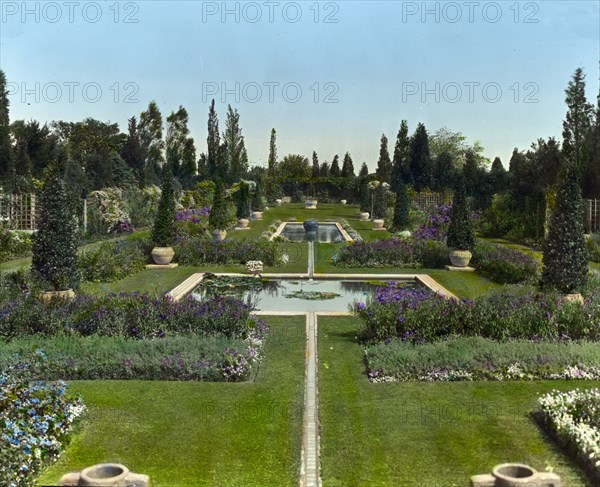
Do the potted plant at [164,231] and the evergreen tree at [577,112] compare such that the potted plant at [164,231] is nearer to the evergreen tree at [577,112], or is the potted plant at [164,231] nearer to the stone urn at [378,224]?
the stone urn at [378,224]

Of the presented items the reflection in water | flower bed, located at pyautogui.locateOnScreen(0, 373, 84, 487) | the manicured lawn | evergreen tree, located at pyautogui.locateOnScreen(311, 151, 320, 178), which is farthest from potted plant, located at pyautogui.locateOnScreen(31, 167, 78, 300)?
evergreen tree, located at pyautogui.locateOnScreen(311, 151, 320, 178)

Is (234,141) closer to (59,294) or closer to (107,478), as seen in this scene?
(59,294)

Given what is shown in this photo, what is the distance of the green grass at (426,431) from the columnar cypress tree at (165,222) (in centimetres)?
1076

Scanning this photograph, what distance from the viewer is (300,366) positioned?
806cm

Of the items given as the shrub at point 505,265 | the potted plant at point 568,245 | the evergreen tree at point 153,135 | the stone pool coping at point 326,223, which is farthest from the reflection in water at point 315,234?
the evergreen tree at point 153,135

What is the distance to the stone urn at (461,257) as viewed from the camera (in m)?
17.4

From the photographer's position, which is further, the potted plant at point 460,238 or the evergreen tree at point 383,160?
the evergreen tree at point 383,160

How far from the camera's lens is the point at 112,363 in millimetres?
7711

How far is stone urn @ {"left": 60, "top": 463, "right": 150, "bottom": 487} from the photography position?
4.33 meters

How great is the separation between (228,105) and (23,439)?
54.0m

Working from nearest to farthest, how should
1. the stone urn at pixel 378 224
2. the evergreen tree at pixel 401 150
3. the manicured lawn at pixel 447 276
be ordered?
the manicured lawn at pixel 447 276 < the stone urn at pixel 378 224 < the evergreen tree at pixel 401 150

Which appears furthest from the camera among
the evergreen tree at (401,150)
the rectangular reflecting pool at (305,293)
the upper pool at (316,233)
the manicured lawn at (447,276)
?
the evergreen tree at (401,150)

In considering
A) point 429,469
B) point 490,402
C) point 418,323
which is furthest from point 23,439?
point 418,323

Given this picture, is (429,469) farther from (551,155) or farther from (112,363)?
(551,155)
